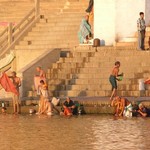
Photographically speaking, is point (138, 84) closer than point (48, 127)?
No

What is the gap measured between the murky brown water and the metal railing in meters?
10.6

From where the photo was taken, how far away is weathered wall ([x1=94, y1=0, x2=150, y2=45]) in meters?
34.2

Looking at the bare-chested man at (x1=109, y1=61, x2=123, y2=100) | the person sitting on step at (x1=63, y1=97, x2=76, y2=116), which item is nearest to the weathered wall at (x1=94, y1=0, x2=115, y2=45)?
the bare-chested man at (x1=109, y1=61, x2=123, y2=100)

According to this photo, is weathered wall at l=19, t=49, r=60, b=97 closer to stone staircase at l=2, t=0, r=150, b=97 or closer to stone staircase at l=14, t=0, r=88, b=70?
stone staircase at l=2, t=0, r=150, b=97

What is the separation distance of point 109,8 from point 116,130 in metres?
13.8

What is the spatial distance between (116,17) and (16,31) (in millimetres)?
4664

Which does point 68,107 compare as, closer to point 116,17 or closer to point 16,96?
point 16,96

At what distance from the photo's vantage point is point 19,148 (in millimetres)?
18047

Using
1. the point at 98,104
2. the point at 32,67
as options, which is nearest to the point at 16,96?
the point at 98,104

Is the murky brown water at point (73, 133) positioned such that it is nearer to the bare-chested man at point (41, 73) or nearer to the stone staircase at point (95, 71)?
the bare-chested man at point (41, 73)

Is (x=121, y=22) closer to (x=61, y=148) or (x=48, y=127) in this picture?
(x=48, y=127)

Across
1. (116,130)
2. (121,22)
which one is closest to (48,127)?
(116,130)

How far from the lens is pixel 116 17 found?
34.7m

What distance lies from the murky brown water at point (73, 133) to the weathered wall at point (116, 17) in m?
8.77
